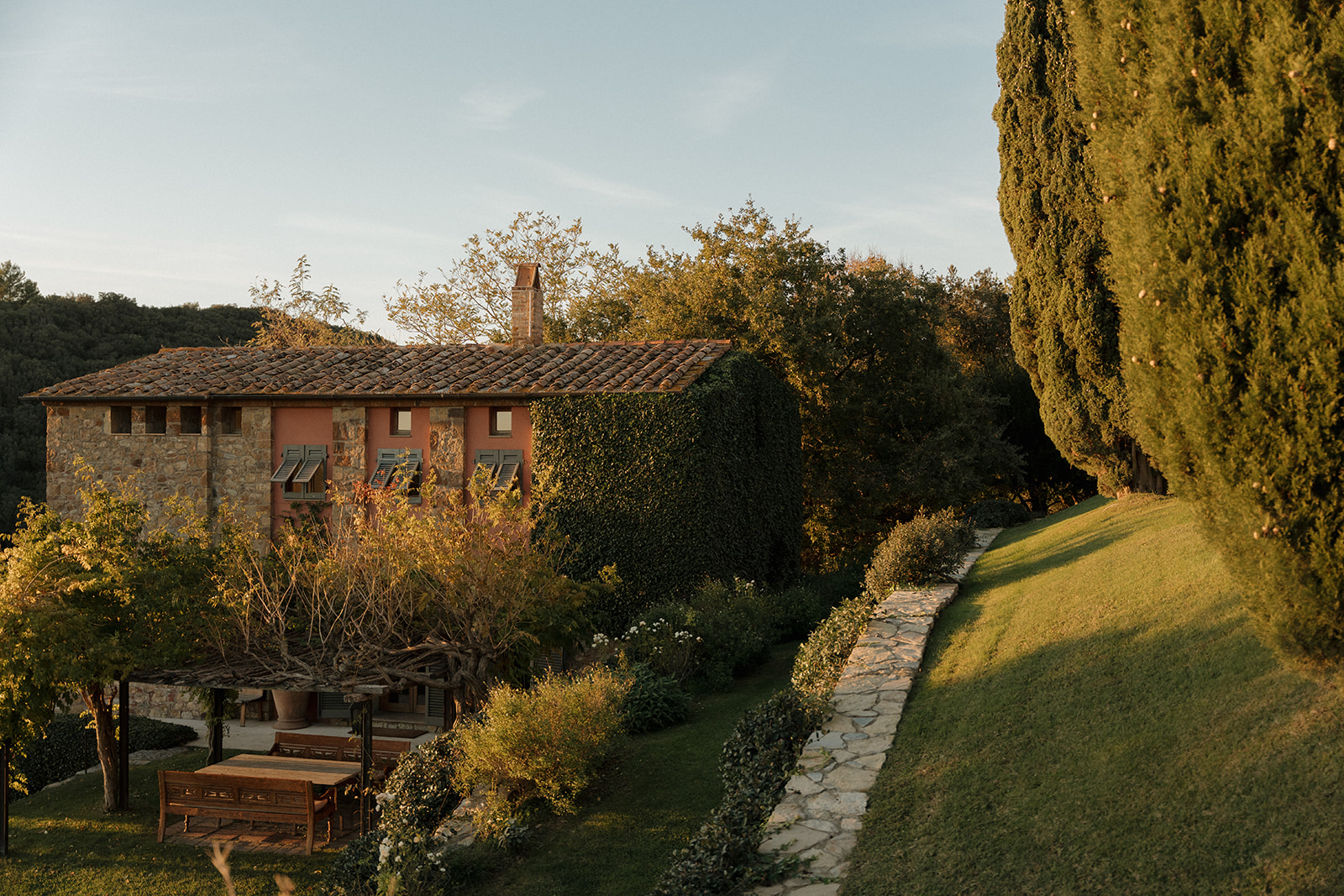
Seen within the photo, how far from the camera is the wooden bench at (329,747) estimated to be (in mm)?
12742

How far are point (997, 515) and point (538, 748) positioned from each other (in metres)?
17.2

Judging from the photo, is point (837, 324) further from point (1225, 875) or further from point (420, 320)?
point (1225, 875)

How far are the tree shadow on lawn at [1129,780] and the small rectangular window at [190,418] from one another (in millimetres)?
15883

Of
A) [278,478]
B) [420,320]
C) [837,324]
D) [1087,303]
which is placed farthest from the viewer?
[420,320]

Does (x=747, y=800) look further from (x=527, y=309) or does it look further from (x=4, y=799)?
(x=527, y=309)

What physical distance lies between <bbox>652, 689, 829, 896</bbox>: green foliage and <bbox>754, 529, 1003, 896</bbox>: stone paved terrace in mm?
139

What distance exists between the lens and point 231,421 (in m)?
17.8

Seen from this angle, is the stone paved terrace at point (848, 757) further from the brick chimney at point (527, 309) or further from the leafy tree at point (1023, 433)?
the leafy tree at point (1023, 433)

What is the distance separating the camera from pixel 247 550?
11.6 m

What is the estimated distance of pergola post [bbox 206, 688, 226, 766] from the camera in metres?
13.3

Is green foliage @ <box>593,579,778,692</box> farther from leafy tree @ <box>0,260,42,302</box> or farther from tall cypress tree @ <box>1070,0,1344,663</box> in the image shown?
leafy tree @ <box>0,260,42,302</box>

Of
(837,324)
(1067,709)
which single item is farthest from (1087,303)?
(1067,709)

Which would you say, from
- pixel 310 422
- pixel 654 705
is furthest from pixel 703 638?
pixel 310 422

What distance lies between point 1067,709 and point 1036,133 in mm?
12825
